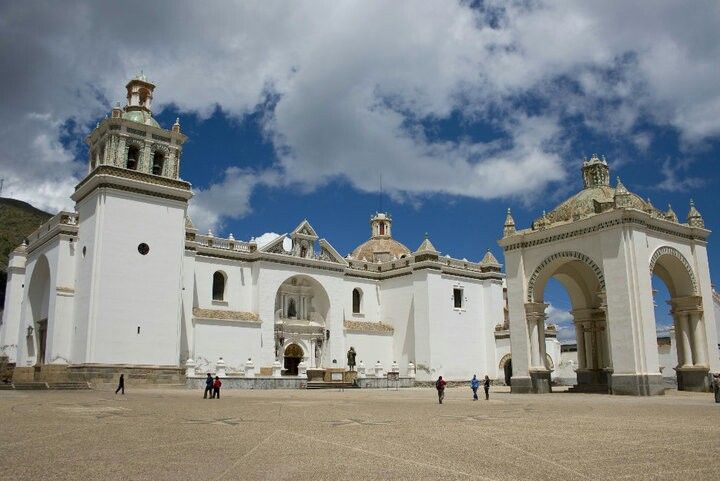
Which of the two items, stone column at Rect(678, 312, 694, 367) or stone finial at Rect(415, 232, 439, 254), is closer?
stone column at Rect(678, 312, 694, 367)

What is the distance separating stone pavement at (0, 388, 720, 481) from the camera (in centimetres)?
614

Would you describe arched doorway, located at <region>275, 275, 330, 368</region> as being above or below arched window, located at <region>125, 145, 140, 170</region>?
below

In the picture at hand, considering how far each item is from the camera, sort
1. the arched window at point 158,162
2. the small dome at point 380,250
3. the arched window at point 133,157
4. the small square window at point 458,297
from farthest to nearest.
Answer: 1. the small dome at point 380,250
2. the small square window at point 458,297
3. the arched window at point 158,162
4. the arched window at point 133,157

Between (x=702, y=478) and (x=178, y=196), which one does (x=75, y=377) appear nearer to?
(x=178, y=196)

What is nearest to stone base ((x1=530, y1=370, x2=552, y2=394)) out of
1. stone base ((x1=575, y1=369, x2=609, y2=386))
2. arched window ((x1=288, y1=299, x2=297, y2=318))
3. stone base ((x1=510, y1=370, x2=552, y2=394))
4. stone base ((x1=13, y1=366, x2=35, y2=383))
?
stone base ((x1=510, y1=370, x2=552, y2=394))

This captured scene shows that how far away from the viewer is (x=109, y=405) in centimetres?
1477

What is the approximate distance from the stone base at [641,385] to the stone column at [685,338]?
3447 millimetres

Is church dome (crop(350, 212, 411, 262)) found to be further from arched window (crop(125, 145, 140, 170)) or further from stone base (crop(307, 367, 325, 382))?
arched window (crop(125, 145, 140, 170))

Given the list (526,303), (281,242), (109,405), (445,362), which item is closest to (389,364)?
(445,362)

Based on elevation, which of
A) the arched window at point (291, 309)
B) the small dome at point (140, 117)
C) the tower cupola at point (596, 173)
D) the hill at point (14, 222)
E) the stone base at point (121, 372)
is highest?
the hill at point (14, 222)

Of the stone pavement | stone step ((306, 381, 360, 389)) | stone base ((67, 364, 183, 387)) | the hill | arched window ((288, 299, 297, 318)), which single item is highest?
the hill

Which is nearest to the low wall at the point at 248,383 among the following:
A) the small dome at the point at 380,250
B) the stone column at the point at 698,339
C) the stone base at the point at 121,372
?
the stone base at the point at 121,372

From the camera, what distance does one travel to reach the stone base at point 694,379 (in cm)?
2223

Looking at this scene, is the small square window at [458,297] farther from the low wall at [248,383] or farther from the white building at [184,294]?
the low wall at [248,383]
